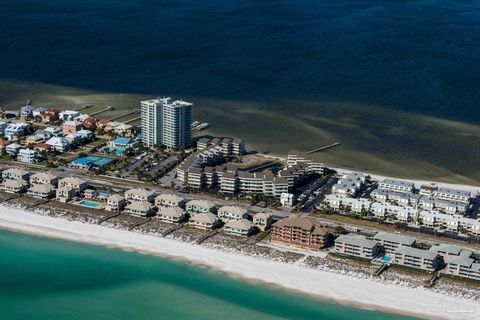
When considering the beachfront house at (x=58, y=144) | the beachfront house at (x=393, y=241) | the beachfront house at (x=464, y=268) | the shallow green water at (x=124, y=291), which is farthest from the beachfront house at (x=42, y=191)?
the beachfront house at (x=464, y=268)

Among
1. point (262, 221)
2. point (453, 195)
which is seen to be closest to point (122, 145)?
point (262, 221)

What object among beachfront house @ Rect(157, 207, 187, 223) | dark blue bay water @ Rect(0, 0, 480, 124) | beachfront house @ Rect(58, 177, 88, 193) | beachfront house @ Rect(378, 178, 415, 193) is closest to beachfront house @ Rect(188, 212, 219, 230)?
beachfront house @ Rect(157, 207, 187, 223)

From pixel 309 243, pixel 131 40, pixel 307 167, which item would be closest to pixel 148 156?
pixel 307 167

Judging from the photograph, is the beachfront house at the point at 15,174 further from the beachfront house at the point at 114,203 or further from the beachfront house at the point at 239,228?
the beachfront house at the point at 239,228

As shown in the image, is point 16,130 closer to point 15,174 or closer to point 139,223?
point 15,174

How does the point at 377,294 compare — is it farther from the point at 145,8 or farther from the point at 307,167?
the point at 145,8

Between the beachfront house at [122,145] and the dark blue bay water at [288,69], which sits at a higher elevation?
the dark blue bay water at [288,69]

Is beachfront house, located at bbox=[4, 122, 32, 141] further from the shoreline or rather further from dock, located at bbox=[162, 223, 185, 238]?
dock, located at bbox=[162, 223, 185, 238]
